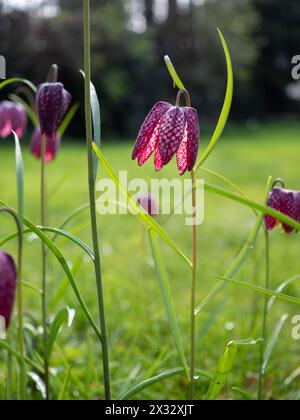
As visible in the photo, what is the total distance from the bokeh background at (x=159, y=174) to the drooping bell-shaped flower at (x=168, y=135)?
218 mm

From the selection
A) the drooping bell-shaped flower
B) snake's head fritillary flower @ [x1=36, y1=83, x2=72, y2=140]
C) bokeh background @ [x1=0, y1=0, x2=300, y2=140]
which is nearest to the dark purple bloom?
the drooping bell-shaped flower

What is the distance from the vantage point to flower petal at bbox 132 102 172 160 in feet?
2.29

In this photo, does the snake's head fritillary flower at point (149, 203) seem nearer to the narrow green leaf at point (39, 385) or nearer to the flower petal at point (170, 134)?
the narrow green leaf at point (39, 385)

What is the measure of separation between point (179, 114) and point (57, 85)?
0.70ft

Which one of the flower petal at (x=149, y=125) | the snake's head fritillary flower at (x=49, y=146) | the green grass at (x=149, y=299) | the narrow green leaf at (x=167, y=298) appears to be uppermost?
the flower petal at (x=149, y=125)

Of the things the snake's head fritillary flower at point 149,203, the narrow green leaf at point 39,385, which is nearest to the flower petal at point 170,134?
the narrow green leaf at point 39,385

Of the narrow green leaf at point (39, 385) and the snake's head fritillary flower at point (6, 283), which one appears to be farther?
the narrow green leaf at point (39, 385)

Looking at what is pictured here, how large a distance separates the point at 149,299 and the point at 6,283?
120cm

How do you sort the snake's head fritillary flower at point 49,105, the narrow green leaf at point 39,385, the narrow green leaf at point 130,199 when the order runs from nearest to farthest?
1. the narrow green leaf at point 130,199
2. the snake's head fritillary flower at point 49,105
3. the narrow green leaf at point 39,385

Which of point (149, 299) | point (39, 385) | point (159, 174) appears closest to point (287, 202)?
point (39, 385)

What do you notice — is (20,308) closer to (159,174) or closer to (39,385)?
(39,385)

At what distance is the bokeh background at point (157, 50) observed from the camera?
7504 millimetres

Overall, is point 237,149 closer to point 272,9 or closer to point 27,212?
point 27,212

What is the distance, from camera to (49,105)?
792mm
